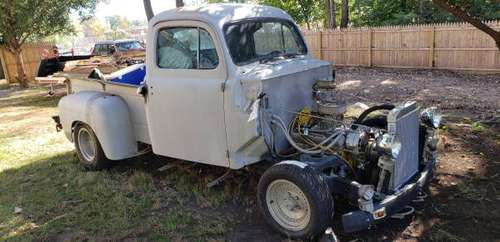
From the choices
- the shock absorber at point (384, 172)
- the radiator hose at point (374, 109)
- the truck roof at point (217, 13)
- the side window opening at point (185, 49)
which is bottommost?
the shock absorber at point (384, 172)

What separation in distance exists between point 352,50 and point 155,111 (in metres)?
15.2

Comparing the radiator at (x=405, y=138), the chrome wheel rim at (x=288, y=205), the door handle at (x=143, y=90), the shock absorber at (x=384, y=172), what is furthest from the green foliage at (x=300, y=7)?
the shock absorber at (x=384, y=172)

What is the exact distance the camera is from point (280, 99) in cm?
487

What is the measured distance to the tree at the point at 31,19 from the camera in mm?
18297

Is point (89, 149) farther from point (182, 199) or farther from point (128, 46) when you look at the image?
point (128, 46)

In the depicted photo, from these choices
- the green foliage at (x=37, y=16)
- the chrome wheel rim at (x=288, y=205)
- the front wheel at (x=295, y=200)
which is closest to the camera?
the front wheel at (x=295, y=200)

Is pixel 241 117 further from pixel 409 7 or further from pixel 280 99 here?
pixel 409 7

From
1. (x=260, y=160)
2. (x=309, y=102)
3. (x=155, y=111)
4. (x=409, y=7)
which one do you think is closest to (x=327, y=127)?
(x=309, y=102)

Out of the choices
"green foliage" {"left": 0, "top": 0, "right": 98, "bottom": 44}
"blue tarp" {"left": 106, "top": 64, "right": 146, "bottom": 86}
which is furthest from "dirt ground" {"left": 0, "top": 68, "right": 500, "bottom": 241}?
"green foliage" {"left": 0, "top": 0, "right": 98, "bottom": 44}

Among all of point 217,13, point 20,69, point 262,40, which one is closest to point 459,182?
point 262,40

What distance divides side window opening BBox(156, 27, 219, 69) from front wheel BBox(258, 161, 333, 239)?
1.47 metres

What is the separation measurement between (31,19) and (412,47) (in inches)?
615

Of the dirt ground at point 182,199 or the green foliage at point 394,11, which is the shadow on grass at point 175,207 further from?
the green foliage at point 394,11

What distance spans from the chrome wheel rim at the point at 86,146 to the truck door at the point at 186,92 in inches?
69.6
